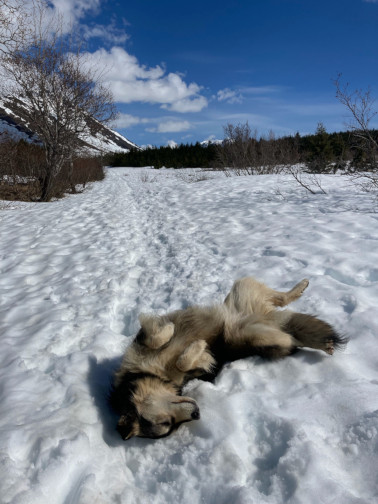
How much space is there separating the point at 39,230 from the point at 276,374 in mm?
6608

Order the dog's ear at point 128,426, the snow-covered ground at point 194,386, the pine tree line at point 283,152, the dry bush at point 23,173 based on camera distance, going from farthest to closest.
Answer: the pine tree line at point 283,152 → the dry bush at point 23,173 → the dog's ear at point 128,426 → the snow-covered ground at point 194,386

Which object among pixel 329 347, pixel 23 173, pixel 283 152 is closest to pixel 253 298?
pixel 329 347

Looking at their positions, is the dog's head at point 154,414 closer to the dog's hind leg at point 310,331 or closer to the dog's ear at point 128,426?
the dog's ear at point 128,426

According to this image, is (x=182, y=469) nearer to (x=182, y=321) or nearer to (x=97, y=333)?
(x=182, y=321)

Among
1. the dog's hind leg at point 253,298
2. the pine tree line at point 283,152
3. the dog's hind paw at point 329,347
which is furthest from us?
the pine tree line at point 283,152

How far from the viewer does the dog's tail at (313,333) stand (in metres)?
2.40

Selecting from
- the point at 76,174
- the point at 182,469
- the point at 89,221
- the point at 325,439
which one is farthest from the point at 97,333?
the point at 76,174

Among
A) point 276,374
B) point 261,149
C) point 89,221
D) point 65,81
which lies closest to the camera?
point 276,374

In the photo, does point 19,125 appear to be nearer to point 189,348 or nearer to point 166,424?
point 189,348

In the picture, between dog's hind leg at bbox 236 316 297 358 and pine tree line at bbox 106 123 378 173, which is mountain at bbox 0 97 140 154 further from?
dog's hind leg at bbox 236 316 297 358

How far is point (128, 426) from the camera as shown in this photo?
6.61 ft

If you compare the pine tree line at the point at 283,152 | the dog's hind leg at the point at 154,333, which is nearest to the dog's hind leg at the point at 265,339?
the dog's hind leg at the point at 154,333

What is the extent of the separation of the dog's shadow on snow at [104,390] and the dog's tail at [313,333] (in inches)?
54.1

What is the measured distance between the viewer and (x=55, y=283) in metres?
4.47
